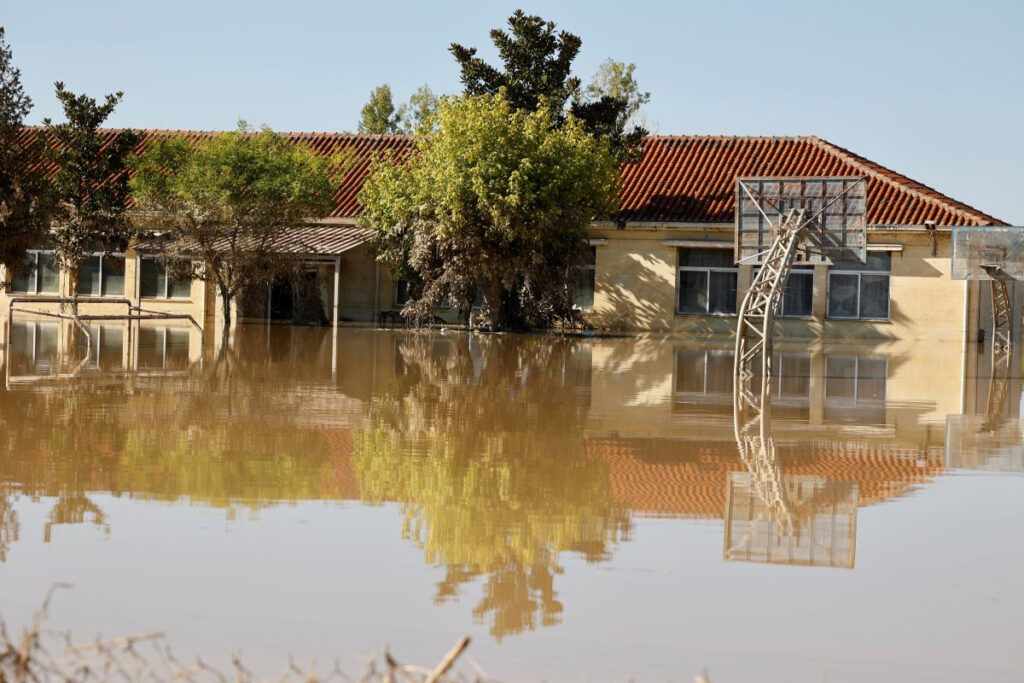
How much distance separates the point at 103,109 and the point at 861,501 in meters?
28.2

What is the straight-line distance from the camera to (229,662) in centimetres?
473

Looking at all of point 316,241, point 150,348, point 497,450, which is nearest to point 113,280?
point 316,241

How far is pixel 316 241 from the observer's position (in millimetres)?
32438

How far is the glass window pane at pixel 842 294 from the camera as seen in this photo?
105 ft

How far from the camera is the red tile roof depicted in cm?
3203

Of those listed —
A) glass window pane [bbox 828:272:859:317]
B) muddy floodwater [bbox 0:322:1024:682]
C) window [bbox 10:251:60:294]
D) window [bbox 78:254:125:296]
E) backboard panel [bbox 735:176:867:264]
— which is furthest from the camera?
window [bbox 10:251:60:294]

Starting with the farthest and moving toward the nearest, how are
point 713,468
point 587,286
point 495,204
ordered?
point 587,286, point 495,204, point 713,468

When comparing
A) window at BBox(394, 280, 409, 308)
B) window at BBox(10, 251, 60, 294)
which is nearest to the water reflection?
window at BBox(394, 280, 409, 308)

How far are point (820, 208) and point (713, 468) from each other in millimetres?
11567

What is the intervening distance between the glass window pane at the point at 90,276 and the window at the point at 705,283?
15.8 meters

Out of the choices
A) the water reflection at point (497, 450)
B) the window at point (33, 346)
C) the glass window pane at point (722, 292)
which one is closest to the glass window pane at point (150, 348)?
the water reflection at point (497, 450)

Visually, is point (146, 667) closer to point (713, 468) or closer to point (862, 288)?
point (713, 468)

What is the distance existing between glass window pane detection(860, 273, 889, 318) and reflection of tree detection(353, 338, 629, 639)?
56.5ft

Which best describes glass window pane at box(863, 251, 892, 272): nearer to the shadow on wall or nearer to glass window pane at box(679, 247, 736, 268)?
glass window pane at box(679, 247, 736, 268)
